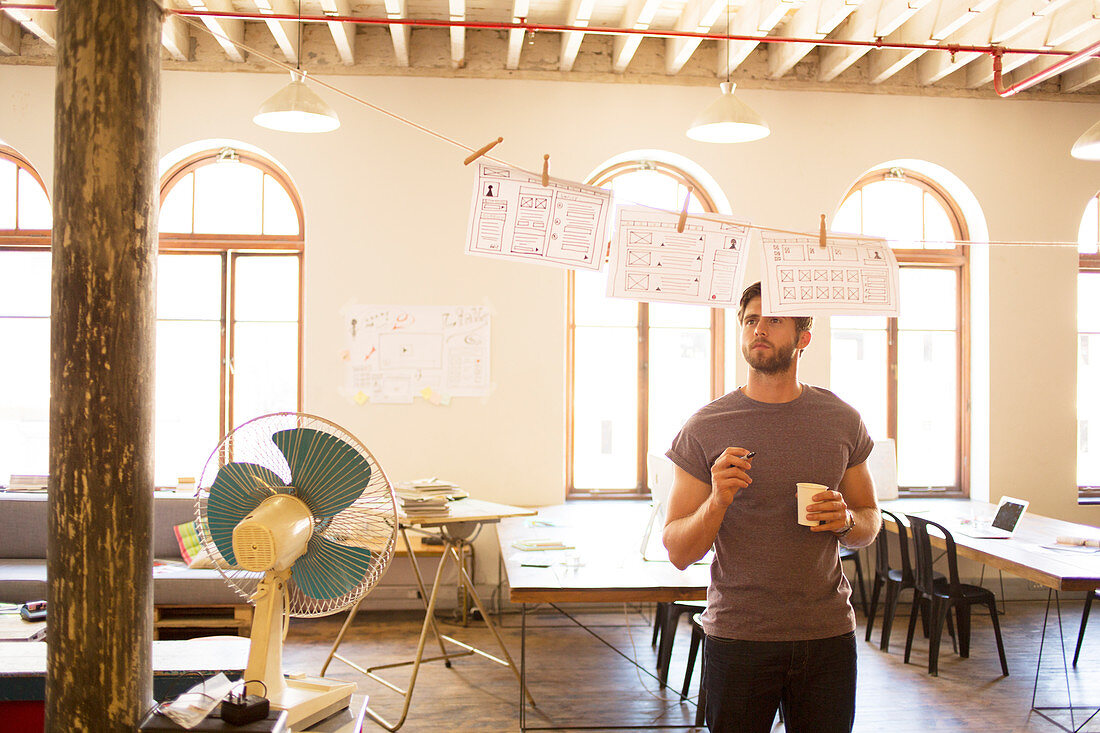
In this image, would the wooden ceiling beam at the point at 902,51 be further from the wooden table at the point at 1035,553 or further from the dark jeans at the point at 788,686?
the dark jeans at the point at 788,686

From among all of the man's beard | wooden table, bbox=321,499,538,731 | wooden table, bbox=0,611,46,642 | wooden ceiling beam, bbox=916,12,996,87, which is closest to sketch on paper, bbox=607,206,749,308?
the man's beard

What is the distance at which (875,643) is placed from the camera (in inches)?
195

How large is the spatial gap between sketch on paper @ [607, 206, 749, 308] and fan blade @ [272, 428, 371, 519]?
1.11 metres

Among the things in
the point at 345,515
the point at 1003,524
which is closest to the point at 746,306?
the point at 345,515

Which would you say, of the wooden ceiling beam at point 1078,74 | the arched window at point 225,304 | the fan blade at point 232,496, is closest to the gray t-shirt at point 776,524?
the fan blade at point 232,496

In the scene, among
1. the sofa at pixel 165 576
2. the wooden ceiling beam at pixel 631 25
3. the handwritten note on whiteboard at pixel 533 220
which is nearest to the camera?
the handwritten note on whiteboard at pixel 533 220

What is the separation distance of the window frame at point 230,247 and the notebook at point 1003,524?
4.43 m

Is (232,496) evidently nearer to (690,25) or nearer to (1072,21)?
(690,25)

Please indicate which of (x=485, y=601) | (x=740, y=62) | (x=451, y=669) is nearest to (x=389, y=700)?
(x=451, y=669)

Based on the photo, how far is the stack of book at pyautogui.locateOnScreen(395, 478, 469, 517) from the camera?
4.05m

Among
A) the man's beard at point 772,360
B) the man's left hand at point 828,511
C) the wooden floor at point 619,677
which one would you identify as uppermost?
the man's beard at point 772,360

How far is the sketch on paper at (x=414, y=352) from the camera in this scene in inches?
221

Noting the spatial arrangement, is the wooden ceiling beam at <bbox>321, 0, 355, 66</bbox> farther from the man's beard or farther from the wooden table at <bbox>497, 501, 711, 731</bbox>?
the man's beard

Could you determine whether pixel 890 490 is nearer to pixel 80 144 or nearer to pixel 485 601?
pixel 485 601
